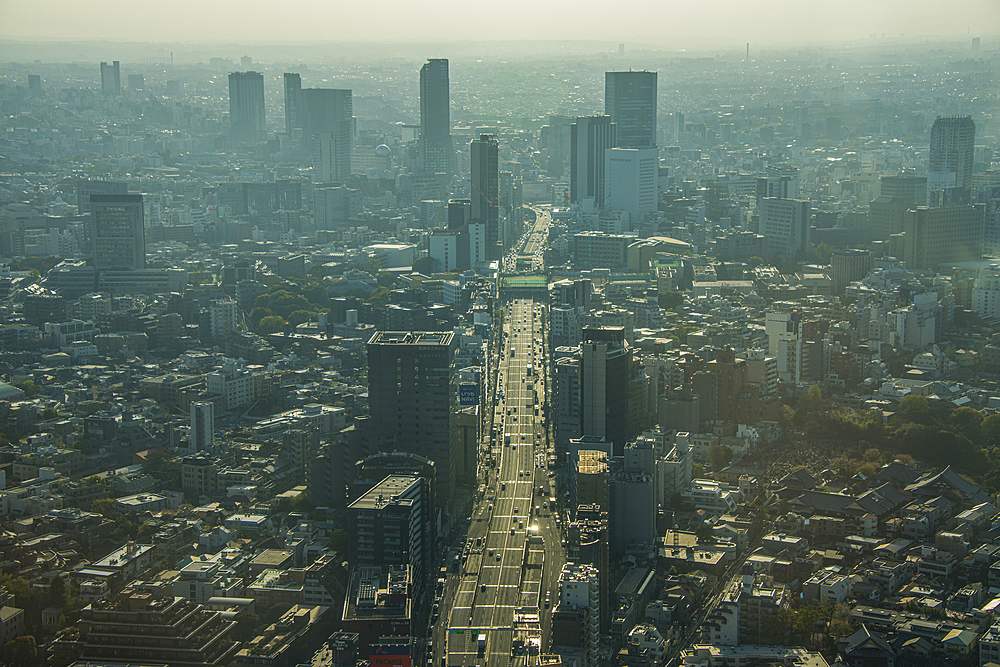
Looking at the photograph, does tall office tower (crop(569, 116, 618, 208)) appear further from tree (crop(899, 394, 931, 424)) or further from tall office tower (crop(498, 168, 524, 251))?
tree (crop(899, 394, 931, 424))

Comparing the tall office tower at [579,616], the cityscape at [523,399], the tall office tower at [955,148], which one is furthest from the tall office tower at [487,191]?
the tall office tower at [579,616]

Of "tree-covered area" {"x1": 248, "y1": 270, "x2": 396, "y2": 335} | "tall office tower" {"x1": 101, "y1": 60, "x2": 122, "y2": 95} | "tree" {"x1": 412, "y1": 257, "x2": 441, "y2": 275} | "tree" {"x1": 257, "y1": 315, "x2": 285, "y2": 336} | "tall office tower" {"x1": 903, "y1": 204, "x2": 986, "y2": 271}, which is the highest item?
"tall office tower" {"x1": 101, "y1": 60, "x2": 122, "y2": 95}

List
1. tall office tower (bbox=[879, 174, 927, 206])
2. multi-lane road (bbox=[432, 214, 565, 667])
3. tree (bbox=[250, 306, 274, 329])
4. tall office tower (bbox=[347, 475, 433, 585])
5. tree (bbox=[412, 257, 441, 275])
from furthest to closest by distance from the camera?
1. tall office tower (bbox=[879, 174, 927, 206])
2. tree (bbox=[412, 257, 441, 275])
3. tree (bbox=[250, 306, 274, 329])
4. tall office tower (bbox=[347, 475, 433, 585])
5. multi-lane road (bbox=[432, 214, 565, 667])

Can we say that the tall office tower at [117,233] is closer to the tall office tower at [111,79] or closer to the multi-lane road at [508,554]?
the multi-lane road at [508,554]

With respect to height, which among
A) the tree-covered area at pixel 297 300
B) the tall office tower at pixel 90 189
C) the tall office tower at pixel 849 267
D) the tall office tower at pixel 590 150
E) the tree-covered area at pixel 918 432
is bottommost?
the tree-covered area at pixel 918 432

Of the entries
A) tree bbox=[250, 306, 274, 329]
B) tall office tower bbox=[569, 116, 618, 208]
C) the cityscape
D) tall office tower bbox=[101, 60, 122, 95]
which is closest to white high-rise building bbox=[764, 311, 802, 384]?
the cityscape

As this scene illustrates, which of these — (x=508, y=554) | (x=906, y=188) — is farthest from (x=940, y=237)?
(x=508, y=554)
